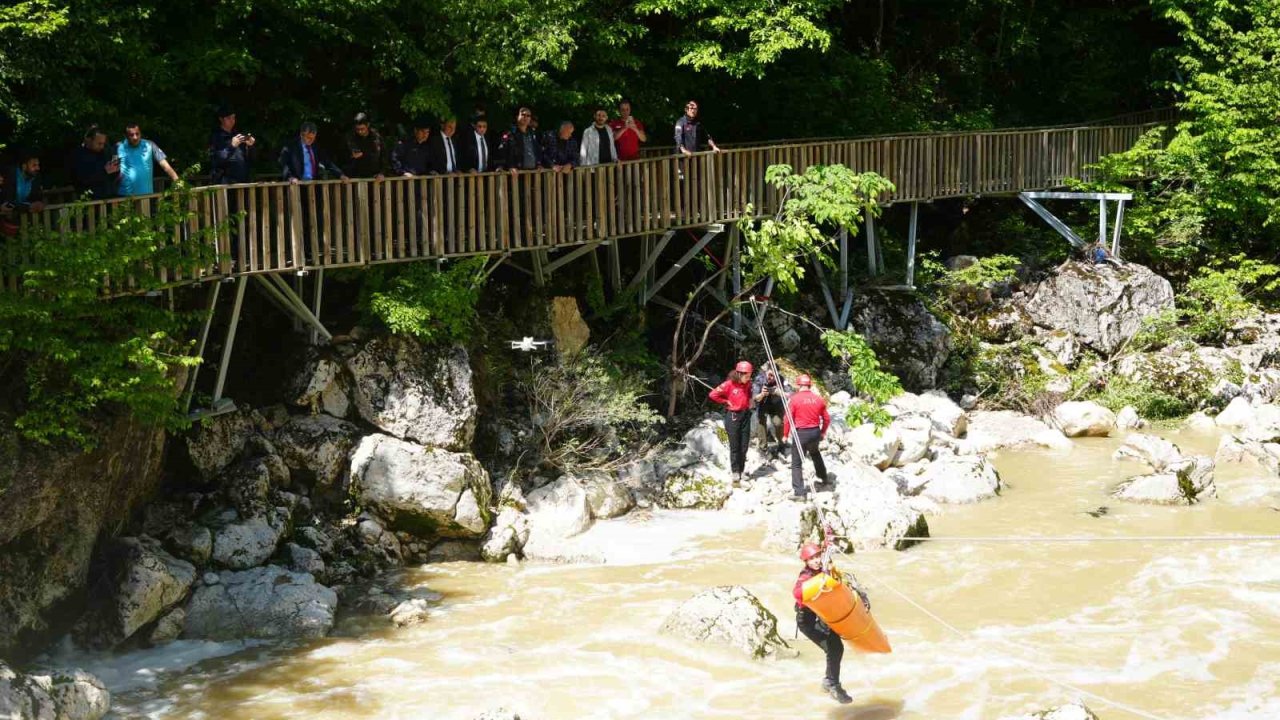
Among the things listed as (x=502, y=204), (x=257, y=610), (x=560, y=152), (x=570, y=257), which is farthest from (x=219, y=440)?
(x=560, y=152)

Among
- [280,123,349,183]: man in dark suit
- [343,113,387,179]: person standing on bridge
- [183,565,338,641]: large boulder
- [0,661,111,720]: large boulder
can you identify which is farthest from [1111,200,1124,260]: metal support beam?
[0,661,111,720]: large boulder

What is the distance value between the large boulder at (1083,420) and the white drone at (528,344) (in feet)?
27.5

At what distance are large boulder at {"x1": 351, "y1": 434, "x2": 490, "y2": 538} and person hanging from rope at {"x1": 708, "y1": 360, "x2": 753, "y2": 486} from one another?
3.65 m

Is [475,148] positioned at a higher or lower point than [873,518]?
higher

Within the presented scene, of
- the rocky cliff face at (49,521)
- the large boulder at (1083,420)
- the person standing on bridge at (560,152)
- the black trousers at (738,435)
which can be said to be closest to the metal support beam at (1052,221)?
the large boulder at (1083,420)

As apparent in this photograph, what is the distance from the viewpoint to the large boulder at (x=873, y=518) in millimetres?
16797

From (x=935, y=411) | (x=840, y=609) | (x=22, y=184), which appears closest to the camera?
(x=840, y=609)

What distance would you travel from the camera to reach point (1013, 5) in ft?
97.1

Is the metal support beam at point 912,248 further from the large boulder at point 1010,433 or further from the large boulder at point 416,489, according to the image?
the large boulder at point 416,489

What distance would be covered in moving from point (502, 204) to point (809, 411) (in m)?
4.61

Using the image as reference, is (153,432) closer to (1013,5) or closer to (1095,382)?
(1095,382)

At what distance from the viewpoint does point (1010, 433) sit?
21.5 meters

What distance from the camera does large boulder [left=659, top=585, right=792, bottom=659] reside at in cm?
1373

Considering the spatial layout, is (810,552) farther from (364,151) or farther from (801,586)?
(364,151)
